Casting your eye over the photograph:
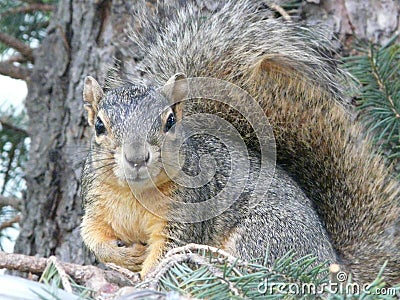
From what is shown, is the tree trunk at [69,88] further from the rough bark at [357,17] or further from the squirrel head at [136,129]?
the squirrel head at [136,129]

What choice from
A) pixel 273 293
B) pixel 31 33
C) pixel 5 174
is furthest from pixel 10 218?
pixel 273 293

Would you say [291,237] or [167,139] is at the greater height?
[167,139]

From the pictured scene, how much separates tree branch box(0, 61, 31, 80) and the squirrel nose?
3.31ft

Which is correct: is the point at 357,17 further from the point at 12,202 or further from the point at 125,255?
the point at 12,202

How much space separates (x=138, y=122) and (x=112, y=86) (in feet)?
1.65

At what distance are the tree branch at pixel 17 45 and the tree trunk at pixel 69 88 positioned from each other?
24 millimetres

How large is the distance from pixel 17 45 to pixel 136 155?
3.46 feet

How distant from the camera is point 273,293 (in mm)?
994

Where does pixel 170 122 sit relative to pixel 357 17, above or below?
below

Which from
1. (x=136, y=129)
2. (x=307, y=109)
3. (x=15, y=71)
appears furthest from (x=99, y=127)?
(x=15, y=71)

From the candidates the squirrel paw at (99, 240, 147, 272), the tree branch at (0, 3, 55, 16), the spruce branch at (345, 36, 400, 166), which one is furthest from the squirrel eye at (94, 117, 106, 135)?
the tree branch at (0, 3, 55, 16)

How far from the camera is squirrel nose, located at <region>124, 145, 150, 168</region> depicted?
1.37 m

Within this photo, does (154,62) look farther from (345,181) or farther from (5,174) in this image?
(5,174)

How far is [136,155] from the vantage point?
1.37 meters
